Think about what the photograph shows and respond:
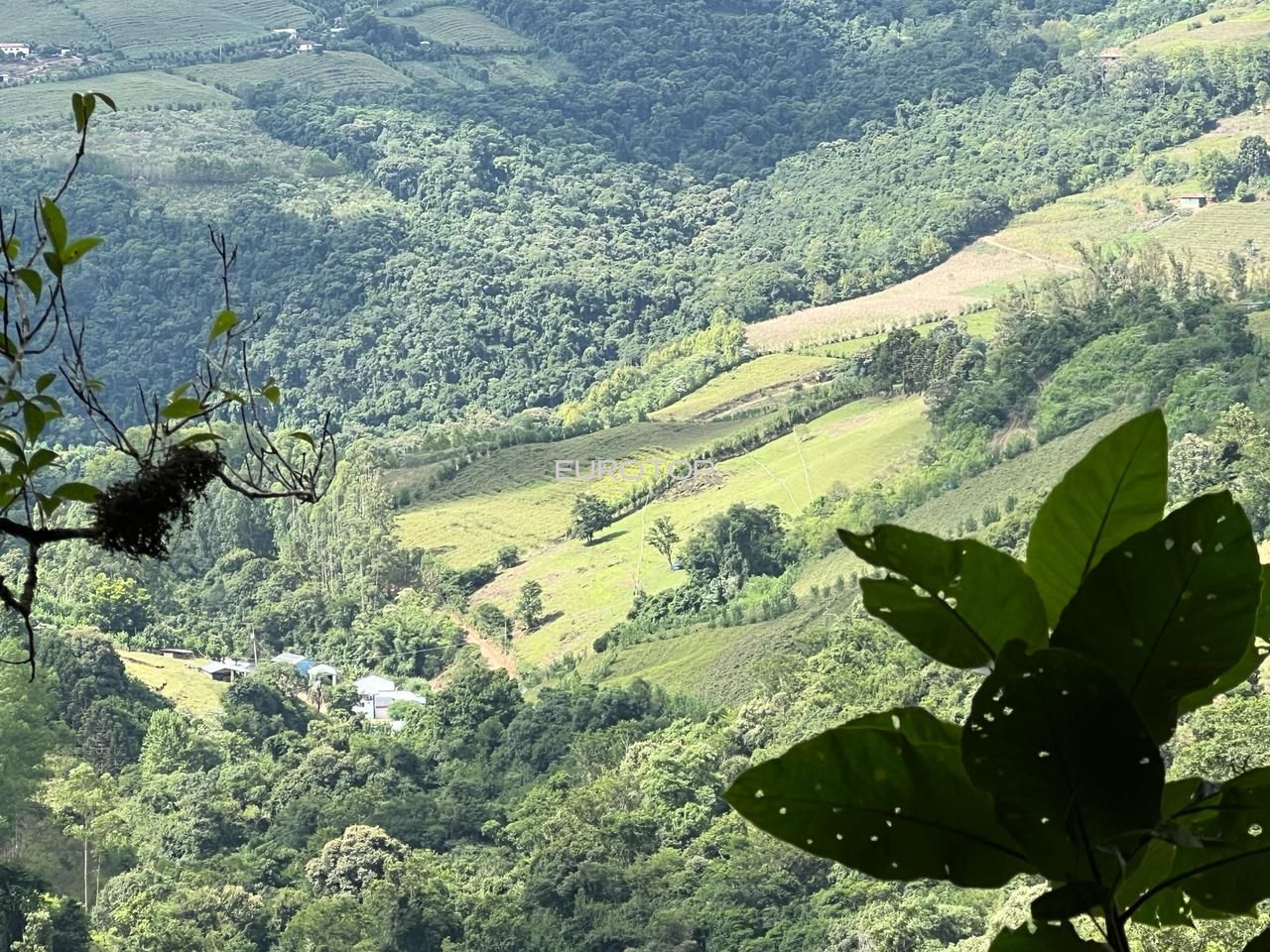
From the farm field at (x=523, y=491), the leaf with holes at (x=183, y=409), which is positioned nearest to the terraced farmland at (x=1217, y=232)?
the farm field at (x=523, y=491)

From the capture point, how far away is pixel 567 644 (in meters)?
31.8

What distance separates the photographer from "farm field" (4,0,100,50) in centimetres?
6325

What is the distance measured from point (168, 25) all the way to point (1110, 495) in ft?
226

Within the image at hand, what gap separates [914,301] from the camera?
46.3 meters

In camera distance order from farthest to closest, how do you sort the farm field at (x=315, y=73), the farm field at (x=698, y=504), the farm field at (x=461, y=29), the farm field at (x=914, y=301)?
the farm field at (x=461, y=29) < the farm field at (x=315, y=73) < the farm field at (x=914, y=301) < the farm field at (x=698, y=504)

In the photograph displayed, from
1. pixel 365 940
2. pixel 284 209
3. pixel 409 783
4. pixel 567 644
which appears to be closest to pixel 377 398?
pixel 284 209

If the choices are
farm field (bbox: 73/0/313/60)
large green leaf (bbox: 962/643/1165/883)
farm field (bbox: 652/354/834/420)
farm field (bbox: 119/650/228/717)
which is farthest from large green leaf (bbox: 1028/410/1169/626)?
farm field (bbox: 73/0/313/60)

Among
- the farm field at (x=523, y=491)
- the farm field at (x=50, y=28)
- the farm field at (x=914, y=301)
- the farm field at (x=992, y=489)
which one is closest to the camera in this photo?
the farm field at (x=992, y=489)

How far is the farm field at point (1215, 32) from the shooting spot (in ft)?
177

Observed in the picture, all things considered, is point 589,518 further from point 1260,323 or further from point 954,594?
point 954,594

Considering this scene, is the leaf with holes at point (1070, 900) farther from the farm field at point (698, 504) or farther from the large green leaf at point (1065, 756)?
the farm field at point (698, 504)

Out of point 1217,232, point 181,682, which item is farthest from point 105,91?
point 1217,232

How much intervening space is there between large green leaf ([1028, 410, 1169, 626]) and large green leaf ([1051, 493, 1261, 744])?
2.9 inches

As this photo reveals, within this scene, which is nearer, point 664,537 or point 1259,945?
point 1259,945
